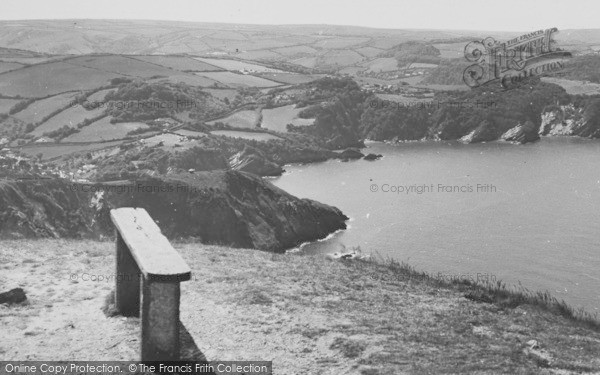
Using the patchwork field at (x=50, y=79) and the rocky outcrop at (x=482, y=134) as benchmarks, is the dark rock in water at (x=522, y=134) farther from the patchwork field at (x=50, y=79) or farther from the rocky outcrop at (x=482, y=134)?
the patchwork field at (x=50, y=79)

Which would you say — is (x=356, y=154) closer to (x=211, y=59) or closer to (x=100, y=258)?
(x=211, y=59)

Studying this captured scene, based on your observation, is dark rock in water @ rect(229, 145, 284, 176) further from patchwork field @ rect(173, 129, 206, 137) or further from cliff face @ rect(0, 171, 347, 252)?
cliff face @ rect(0, 171, 347, 252)

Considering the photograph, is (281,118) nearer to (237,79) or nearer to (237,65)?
(237,79)

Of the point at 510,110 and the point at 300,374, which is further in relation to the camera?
the point at 510,110

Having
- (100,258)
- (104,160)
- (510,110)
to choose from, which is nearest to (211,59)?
(510,110)

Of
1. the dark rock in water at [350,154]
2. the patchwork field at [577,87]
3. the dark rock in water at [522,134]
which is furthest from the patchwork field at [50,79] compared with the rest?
the patchwork field at [577,87]

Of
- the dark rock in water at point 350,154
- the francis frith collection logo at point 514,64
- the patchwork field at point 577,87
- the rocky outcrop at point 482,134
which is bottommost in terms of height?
the dark rock in water at point 350,154
